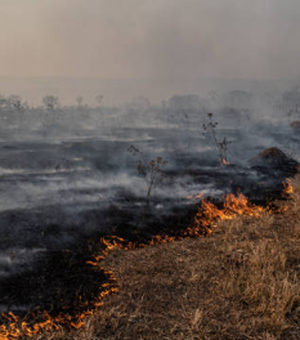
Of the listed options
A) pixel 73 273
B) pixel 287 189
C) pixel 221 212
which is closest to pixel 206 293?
pixel 73 273

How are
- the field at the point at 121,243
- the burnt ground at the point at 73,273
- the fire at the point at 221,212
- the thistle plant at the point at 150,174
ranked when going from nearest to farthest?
the field at the point at 121,243, the burnt ground at the point at 73,273, the fire at the point at 221,212, the thistle plant at the point at 150,174

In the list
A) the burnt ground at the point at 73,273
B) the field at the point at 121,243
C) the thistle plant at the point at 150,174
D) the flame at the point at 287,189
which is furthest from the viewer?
the flame at the point at 287,189

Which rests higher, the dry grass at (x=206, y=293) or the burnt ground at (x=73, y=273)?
the dry grass at (x=206, y=293)

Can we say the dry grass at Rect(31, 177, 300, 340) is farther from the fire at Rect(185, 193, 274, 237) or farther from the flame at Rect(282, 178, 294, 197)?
the flame at Rect(282, 178, 294, 197)

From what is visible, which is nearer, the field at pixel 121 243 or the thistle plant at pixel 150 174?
the field at pixel 121 243

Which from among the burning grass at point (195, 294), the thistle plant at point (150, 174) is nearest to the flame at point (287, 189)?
the thistle plant at point (150, 174)

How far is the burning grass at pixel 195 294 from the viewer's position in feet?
17.9

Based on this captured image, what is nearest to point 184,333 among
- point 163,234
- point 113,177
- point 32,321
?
point 32,321

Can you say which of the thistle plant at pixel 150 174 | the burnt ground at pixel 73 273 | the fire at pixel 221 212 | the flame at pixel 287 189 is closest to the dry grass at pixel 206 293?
the burnt ground at pixel 73 273

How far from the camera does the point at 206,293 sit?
257 inches

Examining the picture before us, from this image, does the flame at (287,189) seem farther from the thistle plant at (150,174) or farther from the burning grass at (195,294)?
the burning grass at (195,294)

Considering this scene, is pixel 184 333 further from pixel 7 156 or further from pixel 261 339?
pixel 7 156

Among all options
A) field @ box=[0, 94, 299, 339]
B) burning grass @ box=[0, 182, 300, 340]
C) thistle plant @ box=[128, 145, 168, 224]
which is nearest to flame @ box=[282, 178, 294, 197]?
field @ box=[0, 94, 299, 339]

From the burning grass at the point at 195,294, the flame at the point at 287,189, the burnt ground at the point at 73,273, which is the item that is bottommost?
the burnt ground at the point at 73,273
